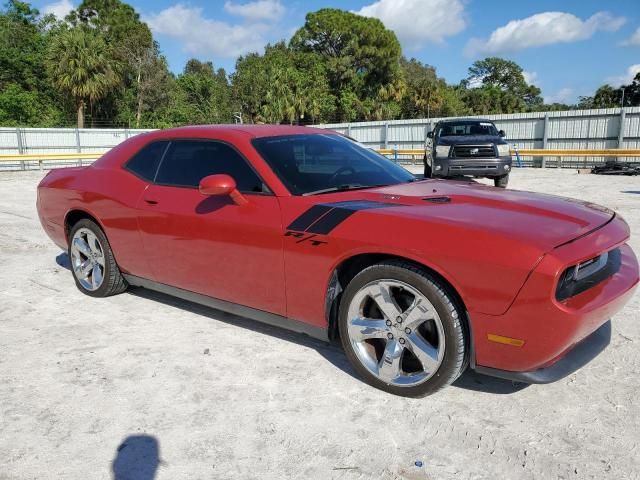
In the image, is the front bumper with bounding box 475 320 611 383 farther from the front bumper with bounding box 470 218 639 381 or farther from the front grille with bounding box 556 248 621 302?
the front grille with bounding box 556 248 621 302

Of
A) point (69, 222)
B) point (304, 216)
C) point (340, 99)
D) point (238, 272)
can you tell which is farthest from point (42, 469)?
point (340, 99)

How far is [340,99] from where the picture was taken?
165 ft

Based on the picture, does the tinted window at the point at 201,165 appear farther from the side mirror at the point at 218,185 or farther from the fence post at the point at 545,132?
the fence post at the point at 545,132

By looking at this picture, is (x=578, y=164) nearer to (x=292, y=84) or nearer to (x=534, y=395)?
(x=534, y=395)

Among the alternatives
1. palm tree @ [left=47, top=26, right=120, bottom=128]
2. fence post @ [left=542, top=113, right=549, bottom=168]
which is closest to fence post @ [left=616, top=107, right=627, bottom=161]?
A: fence post @ [left=542, top=113, right=549, bottom=168]

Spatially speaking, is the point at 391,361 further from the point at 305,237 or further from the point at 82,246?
the point at 82,246

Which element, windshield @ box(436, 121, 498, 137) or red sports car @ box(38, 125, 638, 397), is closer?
red sports car @ box(38, 125, 638, 397)

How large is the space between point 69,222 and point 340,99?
157ft

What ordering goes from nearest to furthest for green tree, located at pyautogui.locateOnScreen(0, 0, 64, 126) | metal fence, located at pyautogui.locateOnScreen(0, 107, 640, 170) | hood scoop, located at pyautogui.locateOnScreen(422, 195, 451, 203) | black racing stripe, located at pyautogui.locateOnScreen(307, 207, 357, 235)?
1. black racing stripe, located at pyautogui.locateOnScreen(307, 207, 357, 235)
2. hood scoop, located at pyautogui.locateOnScreen(422, 195, 451, 203)
3. metal fence, located at pyautogui.locateOnScreen(0, 107, 640, 170)
4. green tree, located at pyautogui.locateOnScreen(0, 0, 64, 126)

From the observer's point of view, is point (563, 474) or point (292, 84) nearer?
point (563, 474)

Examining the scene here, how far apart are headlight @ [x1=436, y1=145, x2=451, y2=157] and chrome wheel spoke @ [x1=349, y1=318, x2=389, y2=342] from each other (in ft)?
32.4

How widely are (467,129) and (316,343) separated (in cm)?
1078

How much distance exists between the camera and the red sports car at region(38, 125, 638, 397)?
2.40 m

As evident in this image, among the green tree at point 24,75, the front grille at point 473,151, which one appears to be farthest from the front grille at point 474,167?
the green tree at point 24,75
